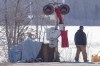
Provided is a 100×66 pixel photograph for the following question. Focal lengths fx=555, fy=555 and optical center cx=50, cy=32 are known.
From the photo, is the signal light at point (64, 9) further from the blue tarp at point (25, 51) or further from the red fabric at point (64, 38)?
the blue tarp at point (25, 51)

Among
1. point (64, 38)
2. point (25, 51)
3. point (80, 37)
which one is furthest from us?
point (80, 37)

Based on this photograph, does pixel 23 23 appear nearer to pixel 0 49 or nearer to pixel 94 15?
pixel 0 49

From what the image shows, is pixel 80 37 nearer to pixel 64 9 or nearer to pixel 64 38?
pixel 64 38

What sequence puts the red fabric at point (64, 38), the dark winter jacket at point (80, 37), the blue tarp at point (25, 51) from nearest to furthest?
the red fabric at point (64, 38) < the blue tarp at point (25, 51) < the dark winter jacket at point (80, 37)

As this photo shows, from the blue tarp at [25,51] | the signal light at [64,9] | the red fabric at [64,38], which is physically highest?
the signal light at [64,9]

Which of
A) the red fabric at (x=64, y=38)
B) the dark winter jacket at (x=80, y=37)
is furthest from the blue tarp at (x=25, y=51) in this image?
the dark winter jacket at (x=80, y=37)

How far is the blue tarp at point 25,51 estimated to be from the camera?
24.0 m

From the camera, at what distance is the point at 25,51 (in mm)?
24047

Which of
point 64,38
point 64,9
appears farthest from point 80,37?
point 64,9

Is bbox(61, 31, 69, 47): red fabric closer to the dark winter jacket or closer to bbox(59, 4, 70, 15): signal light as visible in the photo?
bbox(59, 4, 70, 15): signal light

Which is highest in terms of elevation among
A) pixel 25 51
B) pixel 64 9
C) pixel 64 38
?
pixel 64 9

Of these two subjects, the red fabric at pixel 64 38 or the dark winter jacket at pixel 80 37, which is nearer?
the red fabric at pixel 64 38

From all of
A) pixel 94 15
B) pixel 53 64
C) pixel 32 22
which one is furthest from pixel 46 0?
pixel 94 15

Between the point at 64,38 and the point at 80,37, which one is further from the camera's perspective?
the point at 80,37
